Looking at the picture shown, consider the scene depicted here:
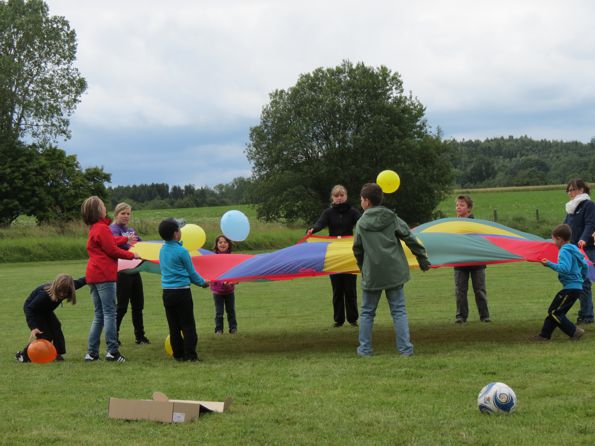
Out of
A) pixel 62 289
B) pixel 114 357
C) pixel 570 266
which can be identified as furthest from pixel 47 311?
pixel 570 266

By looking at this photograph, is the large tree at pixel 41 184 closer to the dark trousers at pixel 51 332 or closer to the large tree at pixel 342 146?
the large tree at pixel 342 146

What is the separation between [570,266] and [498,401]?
10.8ft

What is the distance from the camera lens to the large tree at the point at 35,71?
4188 cm

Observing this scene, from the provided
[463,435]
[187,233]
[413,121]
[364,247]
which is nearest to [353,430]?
[463,435]

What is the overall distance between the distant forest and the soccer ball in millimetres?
59355

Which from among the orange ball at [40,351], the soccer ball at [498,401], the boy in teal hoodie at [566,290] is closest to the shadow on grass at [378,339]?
the boy in teal hoodie at [566,290]

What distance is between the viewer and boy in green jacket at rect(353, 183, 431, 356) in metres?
6.80

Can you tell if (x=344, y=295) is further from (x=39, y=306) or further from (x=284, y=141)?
(x=284, y=141)

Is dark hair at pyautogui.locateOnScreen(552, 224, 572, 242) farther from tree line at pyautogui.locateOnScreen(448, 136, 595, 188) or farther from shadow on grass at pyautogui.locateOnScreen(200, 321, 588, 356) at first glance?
tree line at pyautogui.locateOnScreen(448, 136, 595, 188)

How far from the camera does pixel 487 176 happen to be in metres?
83.3

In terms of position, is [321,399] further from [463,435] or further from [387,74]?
[387,74]

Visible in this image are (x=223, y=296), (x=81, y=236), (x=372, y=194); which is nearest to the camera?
(x=372, y=194)

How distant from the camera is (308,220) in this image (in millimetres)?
44750

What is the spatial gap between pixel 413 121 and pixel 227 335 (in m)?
39.6
